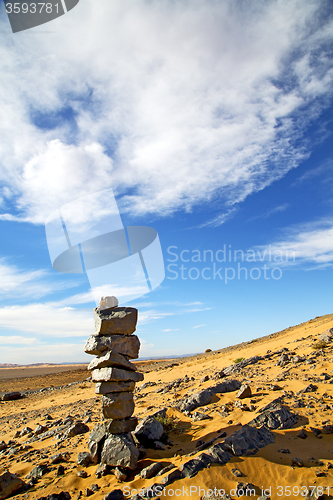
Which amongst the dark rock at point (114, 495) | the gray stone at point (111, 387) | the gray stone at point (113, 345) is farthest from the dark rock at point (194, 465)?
the gray stone at point (113, 345)

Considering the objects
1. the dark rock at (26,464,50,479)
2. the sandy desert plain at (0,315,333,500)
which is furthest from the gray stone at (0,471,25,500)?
the dark rock at (26,464,50,479)

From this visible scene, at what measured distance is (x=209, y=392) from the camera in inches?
462

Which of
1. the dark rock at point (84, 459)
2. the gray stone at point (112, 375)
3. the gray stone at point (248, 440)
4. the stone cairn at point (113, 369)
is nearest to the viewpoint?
the gray stone at point (248, 440)

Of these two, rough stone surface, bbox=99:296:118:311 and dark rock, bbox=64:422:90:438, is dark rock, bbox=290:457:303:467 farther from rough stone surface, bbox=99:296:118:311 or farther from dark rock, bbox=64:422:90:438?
dark rock, bbox=64:422:90:438

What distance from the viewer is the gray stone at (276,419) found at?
8.14m

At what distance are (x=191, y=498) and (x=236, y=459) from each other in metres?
1.48

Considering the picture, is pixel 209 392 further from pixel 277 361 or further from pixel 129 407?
pixel 277 361

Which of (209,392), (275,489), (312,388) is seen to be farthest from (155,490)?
(312,388)

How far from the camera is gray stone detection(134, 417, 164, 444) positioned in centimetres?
874

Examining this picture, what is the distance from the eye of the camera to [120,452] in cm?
767

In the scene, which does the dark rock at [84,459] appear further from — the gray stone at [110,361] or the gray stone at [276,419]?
the gray stone at [276,419]

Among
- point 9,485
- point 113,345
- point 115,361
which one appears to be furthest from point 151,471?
point 9,485

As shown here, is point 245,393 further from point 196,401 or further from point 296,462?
point 296,462

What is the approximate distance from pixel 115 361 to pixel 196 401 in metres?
4.77
